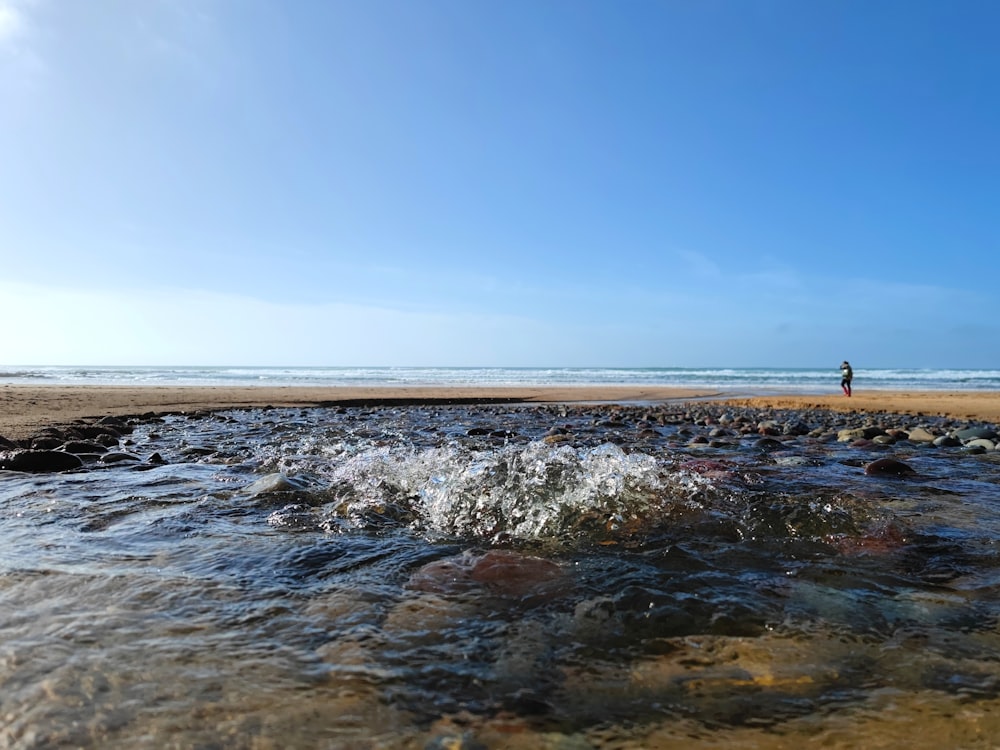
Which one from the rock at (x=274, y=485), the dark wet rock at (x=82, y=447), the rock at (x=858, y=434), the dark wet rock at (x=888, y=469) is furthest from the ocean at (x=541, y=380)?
the rock at (x=274, y=485)

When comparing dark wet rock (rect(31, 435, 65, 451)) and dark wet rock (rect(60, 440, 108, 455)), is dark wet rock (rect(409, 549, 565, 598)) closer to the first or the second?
dark wet rock (rect(60, 440, 108, 455))

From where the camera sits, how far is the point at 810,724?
5.89ft

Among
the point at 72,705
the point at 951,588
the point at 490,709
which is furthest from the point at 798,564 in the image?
the point at 72,705

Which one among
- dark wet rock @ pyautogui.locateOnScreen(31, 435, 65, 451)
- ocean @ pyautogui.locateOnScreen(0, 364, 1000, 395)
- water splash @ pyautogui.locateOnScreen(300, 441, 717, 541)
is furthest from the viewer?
ocean @ pyautogui.locateOnScreen(0, 364, 1000, 395)

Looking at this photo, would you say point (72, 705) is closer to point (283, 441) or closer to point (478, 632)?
point (478, 632)

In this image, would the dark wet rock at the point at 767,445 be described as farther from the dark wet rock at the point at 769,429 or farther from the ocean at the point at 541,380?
the ocean at the point at 541,380

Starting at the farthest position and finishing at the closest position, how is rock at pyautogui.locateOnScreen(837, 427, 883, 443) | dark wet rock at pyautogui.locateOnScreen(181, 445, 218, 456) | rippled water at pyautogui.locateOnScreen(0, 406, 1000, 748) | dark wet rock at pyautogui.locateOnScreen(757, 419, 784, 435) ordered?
dark wet rock at pyautogui.locateOnScreen(757, 419, 784, 435) → rock at pyautogui.locateOnScreen(837, 427, 883, 443) → dark wet rock at pyautogui.locateOnScreen(181, 445, 218, 456) → rippled water at pyautogui.locateOnScreen(0, 406, 1000, 748)

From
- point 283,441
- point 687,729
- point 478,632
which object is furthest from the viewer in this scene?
point 283,441

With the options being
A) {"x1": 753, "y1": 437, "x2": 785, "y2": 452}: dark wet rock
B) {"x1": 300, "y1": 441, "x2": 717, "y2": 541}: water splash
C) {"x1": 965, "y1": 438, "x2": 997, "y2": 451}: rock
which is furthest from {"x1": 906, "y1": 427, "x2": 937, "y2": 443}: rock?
{"x1": 300, "y1": 441, "x2": 717, "y2": 541}: water splash

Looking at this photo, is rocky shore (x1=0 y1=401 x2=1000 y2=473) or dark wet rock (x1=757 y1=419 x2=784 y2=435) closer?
rocky shore (x1=0 y1=401 x2=1000 y2=473)

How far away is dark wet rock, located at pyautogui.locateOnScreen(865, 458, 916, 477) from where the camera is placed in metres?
6.30

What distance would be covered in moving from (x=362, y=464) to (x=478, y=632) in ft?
11.8

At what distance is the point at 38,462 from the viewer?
6.03 m

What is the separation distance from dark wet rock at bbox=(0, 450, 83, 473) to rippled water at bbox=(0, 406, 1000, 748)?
2.32 feet
